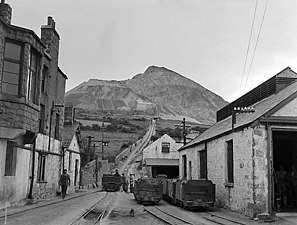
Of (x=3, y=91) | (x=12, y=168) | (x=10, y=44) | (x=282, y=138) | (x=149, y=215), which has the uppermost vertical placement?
(x=10, y=44)

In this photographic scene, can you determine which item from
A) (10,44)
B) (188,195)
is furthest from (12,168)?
(188,195)

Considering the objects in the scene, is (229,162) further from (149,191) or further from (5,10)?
(5,10)

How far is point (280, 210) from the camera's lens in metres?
17.7

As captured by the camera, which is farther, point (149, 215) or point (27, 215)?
point (149, 215)

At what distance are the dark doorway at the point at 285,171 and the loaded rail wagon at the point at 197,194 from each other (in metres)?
3.02

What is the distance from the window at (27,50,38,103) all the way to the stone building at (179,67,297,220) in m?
9.65

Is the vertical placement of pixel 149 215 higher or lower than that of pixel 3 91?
lower

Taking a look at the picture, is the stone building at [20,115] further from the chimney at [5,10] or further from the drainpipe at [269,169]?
the drainpipe at [269,169]

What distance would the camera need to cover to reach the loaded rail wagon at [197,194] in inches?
763

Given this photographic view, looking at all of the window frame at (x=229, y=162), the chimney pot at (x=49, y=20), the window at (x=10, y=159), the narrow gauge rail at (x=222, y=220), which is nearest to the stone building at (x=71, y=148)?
the chimney pot at (x=49, y=20)

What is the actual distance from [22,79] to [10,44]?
1661 millimetres

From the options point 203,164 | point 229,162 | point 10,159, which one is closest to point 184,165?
point 203,164

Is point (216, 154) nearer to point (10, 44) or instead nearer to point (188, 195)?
point (188, 195)

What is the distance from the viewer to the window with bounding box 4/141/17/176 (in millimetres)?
18444
